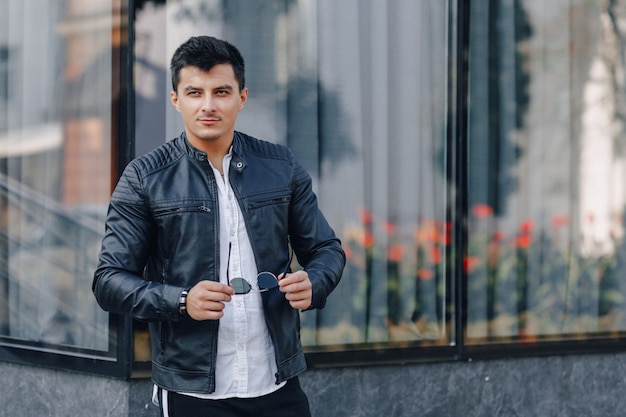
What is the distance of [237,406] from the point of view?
10.1 ft

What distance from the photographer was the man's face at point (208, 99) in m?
3.07

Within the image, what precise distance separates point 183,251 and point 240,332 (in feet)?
1.03

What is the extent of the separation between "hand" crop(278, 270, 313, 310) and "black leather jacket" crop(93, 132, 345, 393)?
0.08m

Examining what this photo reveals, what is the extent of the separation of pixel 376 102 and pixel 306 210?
2329 millimetres

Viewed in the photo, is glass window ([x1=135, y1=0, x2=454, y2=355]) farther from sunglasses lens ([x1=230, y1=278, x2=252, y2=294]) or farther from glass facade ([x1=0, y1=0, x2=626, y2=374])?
sunglasses lens ([x1=230, y1=278, x2=252, y2=294])

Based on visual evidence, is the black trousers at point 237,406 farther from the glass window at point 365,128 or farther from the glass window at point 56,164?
the glass window at point 365,128

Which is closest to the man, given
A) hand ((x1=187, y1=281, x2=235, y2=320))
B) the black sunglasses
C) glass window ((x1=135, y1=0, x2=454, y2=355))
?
the black sunglasses

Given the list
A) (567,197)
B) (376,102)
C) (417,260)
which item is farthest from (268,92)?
(567,197)

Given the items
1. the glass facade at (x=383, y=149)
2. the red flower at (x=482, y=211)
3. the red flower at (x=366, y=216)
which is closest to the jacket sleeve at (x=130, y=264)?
the glass facade at (x=383, y=149)

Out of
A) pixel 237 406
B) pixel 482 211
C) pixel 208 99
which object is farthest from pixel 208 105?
pixel 482 211

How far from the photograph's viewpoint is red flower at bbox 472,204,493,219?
223 inches

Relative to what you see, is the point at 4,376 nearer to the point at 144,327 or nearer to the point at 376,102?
the point at 144,327

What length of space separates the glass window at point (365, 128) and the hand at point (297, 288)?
2399mm

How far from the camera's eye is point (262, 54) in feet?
17.2
